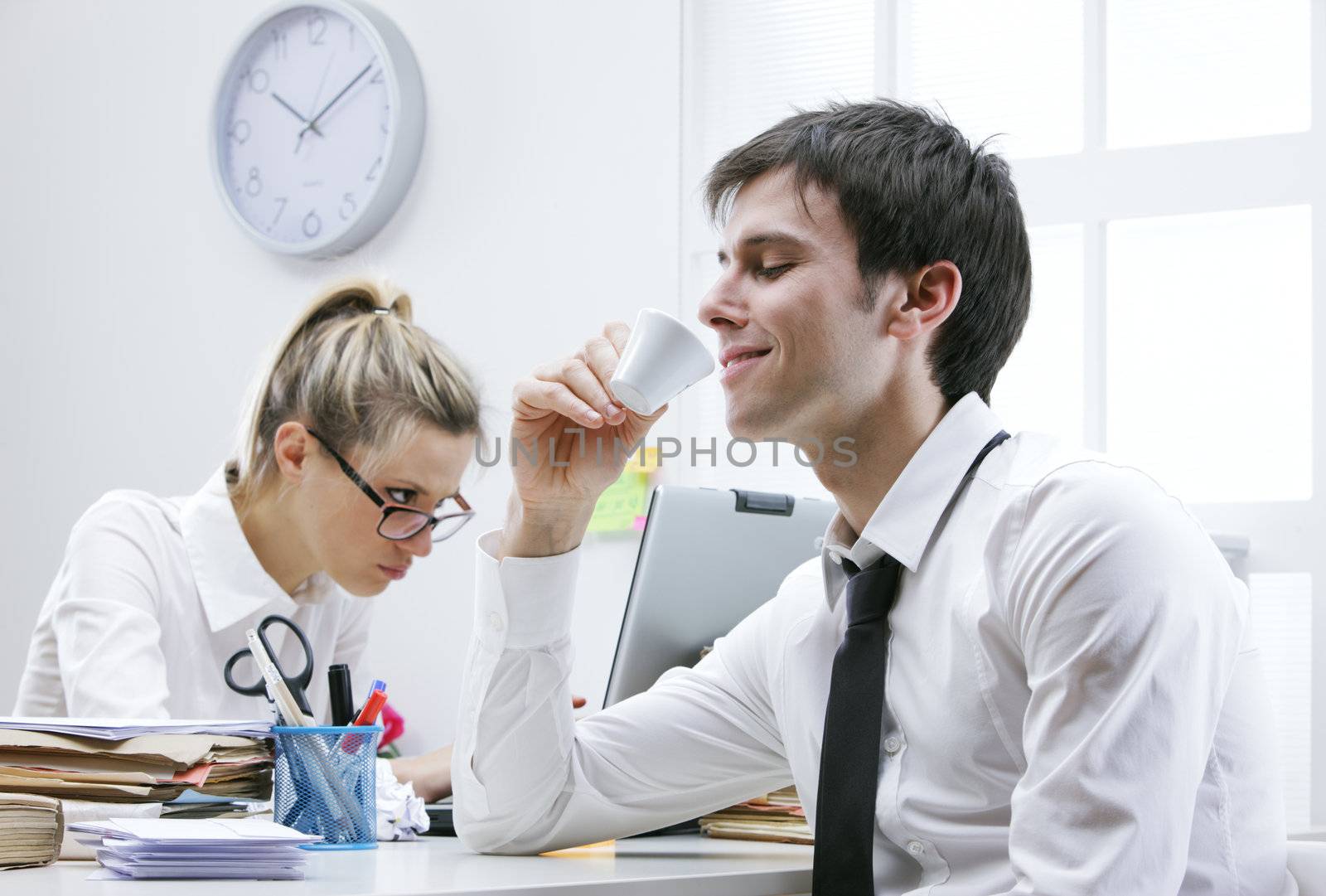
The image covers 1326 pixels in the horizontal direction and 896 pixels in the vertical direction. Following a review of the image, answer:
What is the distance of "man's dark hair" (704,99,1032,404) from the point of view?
4.26 ft

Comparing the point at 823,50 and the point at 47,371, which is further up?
the point at 823,50

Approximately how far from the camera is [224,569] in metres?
2.03

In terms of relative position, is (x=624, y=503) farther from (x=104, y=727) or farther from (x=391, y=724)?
(x=104, y=727)

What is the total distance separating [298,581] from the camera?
2.15 meters

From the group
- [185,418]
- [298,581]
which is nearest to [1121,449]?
[298,581]

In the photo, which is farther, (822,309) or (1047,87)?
(1047,87)

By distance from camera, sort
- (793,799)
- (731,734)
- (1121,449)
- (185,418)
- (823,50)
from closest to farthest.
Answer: (731,734)
(793,799)
(1121,449)
(823,50)
(185,418)

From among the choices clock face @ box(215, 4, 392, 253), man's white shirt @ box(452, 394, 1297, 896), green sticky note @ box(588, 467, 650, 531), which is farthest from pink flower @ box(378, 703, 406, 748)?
man's white shirt @ box(452, 394, 1297, 896)

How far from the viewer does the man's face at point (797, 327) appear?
127 centimetres

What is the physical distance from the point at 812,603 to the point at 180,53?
249 cm

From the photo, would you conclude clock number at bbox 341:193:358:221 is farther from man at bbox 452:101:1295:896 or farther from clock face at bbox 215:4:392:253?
man at bbox 452:101:1295:896

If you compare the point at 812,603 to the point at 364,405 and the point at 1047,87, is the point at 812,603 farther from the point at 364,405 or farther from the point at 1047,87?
the point at 1047,87

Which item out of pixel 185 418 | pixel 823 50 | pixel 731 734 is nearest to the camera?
pixel 731 734

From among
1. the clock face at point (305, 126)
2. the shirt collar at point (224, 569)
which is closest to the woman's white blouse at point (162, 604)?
the shirt collar at point (224, 569)
